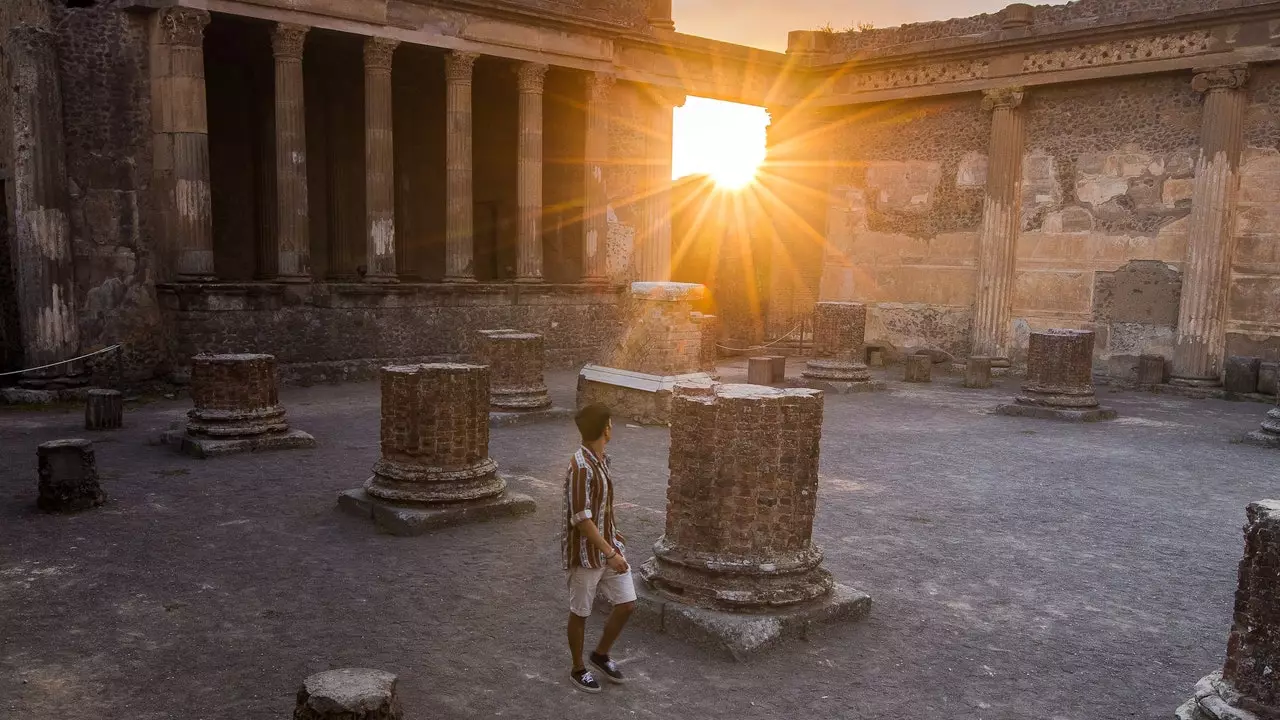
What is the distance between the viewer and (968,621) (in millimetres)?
4777

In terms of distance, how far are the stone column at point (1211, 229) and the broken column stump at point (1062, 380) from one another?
137 inches

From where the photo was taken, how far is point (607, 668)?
13.1 feet

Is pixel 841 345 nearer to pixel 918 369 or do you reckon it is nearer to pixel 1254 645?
pixel 918 369

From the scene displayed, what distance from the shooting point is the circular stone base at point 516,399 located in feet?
34.8

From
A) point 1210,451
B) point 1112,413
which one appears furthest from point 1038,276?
point 1210,451

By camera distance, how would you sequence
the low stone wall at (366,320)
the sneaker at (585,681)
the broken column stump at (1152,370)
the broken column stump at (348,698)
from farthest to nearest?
the broken column stump at (1152,370) → the low stone wall at (366,320) → the sneaker at (585,681) → the broken column stump at (348,698)

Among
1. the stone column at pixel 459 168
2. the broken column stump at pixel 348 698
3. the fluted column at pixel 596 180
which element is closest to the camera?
the broken column stump at pixel 348 698

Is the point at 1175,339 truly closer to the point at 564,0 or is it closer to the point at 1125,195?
the point at 1125,195

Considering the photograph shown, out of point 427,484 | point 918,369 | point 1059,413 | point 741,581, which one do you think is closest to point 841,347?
point 918,369

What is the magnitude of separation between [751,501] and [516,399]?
6.35 m

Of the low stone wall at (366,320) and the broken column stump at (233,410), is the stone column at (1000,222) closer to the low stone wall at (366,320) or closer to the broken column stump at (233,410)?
the low stone wall at (366,320)

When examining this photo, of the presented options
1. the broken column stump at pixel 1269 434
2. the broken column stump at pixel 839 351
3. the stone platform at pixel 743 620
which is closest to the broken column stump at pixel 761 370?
the broken column stump at pixel 839 351

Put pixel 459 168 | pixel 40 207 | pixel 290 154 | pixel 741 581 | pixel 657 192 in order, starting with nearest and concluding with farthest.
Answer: pixel 741 581 → pixel 40 207 → pixel 290 154 → pixel 459 168 → pixel 657 192

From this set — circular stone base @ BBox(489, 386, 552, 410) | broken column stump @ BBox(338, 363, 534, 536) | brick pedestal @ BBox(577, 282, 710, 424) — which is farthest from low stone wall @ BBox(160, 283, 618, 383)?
broken column stump @ BBox(338, 363, 534, 536)
